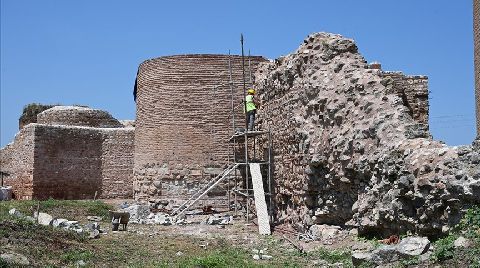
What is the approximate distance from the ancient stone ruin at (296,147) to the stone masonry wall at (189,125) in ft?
0.09

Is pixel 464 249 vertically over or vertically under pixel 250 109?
under

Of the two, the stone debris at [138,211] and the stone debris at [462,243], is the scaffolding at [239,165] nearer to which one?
the stone debris at [138,211]

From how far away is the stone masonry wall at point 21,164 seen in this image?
Result: 2167 cm

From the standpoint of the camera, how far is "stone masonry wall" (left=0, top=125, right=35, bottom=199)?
2167cm

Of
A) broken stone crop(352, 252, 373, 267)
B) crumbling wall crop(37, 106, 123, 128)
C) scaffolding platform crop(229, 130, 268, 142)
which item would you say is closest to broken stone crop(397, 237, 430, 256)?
broken stone crop(352, 252, 373, 267)

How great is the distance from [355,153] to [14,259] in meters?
5.41

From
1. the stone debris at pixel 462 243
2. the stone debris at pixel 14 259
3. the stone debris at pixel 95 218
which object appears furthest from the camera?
the stone debris at pixel 95 218

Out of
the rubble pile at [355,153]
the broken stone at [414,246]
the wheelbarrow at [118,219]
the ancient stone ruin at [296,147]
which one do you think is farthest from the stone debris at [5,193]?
the broken stone at [414,246]

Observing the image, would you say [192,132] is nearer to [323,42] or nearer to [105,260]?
[323,42]

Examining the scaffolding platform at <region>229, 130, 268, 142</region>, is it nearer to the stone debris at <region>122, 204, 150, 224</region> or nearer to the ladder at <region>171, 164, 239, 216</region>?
the ladder at <region>171, 164, 239, 216</region>

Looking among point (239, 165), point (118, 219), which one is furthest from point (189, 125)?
point (118, 219)

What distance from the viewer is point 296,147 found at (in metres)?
12.6

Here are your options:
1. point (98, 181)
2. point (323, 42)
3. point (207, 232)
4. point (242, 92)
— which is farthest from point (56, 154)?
point (323, 42)

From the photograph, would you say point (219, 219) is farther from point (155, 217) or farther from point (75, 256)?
point (75, 256)
